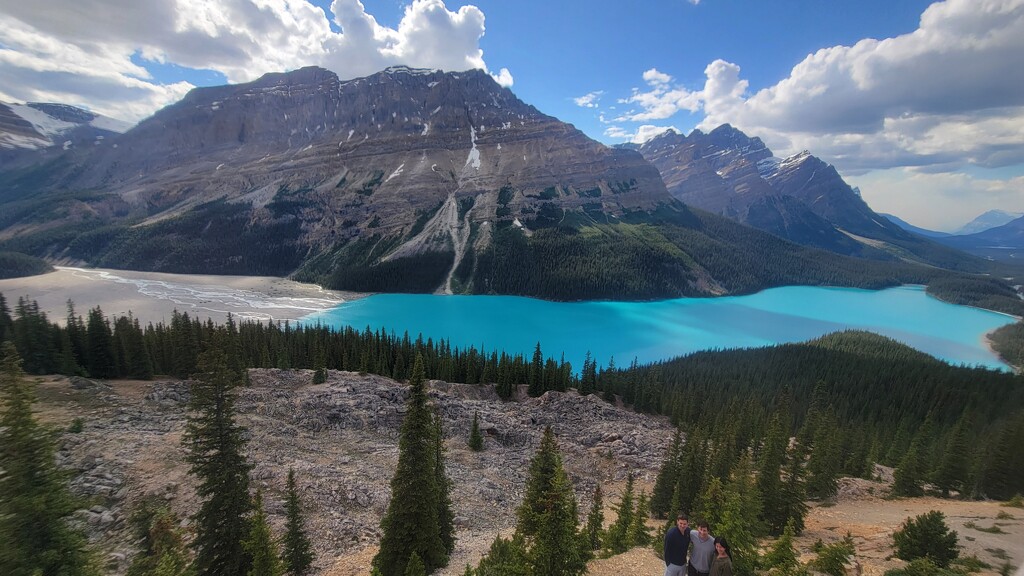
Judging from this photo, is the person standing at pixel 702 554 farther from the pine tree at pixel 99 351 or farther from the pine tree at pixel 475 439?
the pine tree at pixel 99 351

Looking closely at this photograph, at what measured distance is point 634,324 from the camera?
5576 inches

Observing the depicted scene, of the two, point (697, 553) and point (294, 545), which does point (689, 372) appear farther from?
point (697, 553)

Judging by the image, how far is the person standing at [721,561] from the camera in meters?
10.8

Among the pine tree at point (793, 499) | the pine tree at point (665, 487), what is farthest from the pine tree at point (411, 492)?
the pine tree at point (665, 487)

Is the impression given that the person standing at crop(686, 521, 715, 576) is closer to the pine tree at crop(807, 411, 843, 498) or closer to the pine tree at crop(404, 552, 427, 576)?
the pine tree at crop(404, 552, 427, 576)

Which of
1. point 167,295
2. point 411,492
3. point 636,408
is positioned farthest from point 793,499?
point 167,295

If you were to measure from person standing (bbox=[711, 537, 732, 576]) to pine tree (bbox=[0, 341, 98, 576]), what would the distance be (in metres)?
18.0

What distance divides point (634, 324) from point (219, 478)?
135817mm

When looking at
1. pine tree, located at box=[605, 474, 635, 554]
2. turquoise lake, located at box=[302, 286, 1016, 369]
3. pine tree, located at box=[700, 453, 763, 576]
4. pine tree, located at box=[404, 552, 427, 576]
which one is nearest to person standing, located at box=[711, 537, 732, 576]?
pine tree, located at box=[700, 453, 763, 576]

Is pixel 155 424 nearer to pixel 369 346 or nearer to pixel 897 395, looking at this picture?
pixel 369 346

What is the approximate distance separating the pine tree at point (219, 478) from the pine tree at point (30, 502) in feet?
14.2

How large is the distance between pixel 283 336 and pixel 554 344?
217 ft

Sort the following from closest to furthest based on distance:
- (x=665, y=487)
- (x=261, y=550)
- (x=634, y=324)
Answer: (x=261, y=550)
(x=665, y=487)
(x=634, y=324)

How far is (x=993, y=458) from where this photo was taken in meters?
33.8
